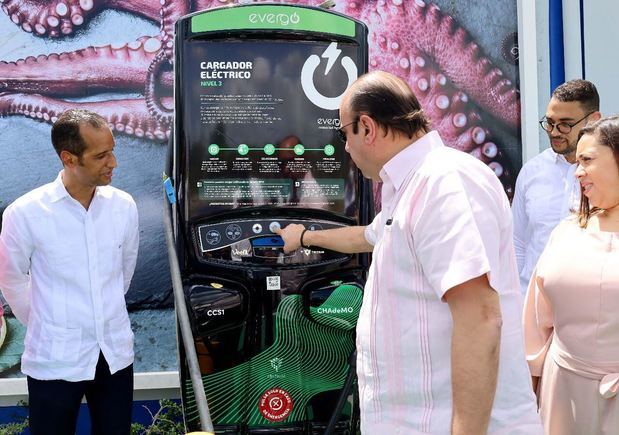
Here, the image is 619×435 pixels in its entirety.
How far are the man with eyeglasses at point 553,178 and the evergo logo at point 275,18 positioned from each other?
122 centimetres

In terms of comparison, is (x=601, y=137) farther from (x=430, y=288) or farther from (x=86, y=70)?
(x=86, y=70)

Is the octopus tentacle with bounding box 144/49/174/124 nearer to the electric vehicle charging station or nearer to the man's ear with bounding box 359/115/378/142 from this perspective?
the electric vehicle charging station

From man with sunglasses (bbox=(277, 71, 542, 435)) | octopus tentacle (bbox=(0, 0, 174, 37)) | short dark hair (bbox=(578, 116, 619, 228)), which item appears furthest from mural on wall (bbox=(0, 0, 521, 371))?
man with sunglasses (bbox=(277, 71, 542, 435))

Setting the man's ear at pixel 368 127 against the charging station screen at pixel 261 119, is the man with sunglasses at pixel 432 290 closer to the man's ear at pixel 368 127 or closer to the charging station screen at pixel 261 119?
the man's ear at pixel 368 127

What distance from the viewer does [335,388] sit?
3082 mm

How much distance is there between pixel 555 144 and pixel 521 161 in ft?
3.58

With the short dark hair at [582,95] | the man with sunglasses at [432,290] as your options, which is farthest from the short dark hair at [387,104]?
the short dark hair at [582,95]

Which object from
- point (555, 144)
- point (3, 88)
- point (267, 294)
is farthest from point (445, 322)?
point (3, 88)

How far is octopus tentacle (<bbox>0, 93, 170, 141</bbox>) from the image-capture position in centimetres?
391

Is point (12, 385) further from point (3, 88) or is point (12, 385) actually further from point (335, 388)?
point (335, 388)

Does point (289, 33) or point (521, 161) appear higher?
point (289, 33)

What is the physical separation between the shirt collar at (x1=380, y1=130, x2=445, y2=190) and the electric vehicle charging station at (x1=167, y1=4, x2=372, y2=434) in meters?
1.31

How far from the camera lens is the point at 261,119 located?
296 centimetres

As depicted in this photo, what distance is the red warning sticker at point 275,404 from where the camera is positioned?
120 inches
